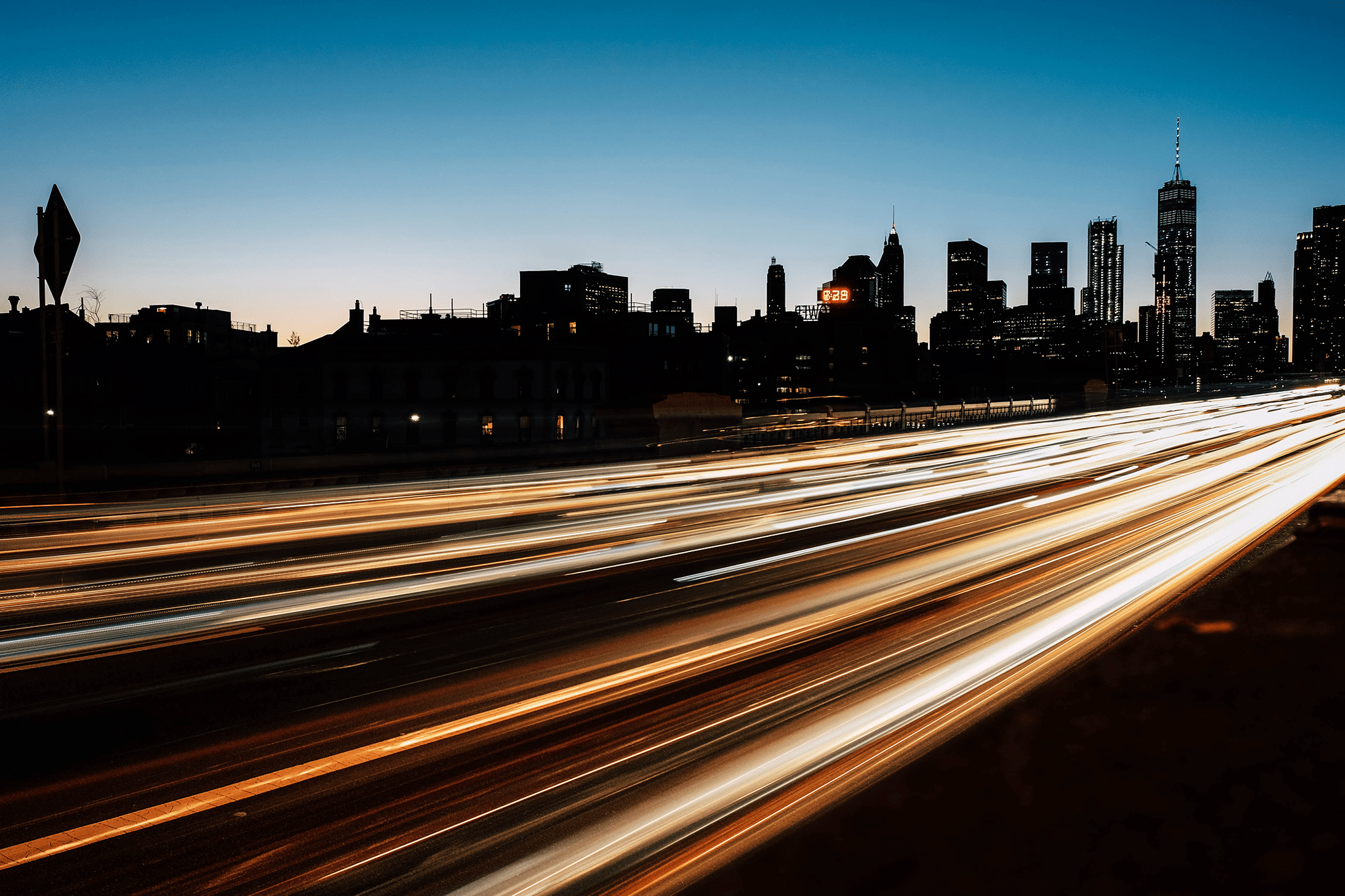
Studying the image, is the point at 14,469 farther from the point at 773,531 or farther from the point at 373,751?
the point at 373,751

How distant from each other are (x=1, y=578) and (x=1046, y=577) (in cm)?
1353

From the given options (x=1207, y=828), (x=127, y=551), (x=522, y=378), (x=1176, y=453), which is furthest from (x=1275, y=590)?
(x=522, y=378)

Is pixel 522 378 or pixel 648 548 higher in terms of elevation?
pixel 522 378

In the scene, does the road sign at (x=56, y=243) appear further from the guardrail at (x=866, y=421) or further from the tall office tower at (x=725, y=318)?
the tall office tower at (x=725, y=318)

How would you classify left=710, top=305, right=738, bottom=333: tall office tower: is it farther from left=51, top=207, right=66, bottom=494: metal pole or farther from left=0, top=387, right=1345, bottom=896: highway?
left=0, top=387, right=1345, bottom=896: highway

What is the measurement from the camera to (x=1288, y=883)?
4633 mm

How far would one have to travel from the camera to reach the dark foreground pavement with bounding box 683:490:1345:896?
4688 millimetres

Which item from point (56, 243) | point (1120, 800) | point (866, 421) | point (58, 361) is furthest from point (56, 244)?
point (866, 421)

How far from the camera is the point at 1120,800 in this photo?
556 centimetres

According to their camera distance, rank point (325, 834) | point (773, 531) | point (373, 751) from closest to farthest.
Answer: point (325, 834)
point (373, 751)
point (773, 531)

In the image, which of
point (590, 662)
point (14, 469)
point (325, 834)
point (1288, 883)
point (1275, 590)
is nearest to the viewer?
point (1288, 883)

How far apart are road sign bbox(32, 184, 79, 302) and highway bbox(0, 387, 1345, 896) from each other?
4.92 metres

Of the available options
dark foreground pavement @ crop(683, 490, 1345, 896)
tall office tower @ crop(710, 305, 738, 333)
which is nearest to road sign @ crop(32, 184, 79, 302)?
dark foreground pavement @ crop(683, 490, 1345, 896)

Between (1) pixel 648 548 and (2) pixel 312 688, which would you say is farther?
(1) pixel 648 548
